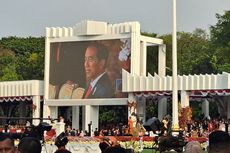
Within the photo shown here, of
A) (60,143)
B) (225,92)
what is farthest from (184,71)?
(60,143)

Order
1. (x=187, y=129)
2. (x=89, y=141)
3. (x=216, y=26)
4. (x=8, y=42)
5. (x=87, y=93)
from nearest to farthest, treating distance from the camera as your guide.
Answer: (x=89, y=141) < (x=187, y=129) < (x=87, y=93) < (x=216, y=26) < (x=8, y=42)

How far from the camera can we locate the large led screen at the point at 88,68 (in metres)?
43.6

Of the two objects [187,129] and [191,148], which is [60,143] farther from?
[187,129]

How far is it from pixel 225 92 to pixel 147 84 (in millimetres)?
5386

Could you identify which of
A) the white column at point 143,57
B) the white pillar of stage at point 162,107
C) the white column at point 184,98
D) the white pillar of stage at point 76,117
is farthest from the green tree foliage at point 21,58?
the white column at point 184,98

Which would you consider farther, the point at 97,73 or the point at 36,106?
the point at 36,106

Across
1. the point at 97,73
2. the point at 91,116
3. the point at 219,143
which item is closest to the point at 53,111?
the point at 91,116

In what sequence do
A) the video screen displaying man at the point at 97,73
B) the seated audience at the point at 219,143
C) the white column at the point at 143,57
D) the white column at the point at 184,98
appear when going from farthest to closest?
the white column at the point at 143,57
the video screen displaying man at the point at 97,73
the white column at the point at 184,98
the seated audience at the point at 219,143

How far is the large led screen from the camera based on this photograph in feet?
143

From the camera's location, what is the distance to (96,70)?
145ft

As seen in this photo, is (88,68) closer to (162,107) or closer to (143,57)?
(143,57)

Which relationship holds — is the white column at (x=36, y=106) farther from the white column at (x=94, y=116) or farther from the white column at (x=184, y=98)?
the white column at (x=184, y=98)

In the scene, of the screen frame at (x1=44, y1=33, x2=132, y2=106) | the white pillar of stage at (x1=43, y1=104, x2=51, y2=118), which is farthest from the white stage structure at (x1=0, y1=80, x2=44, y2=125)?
the screen frame at (x1=44, y1=33, x2=132, y2=106)

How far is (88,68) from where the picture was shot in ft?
147
